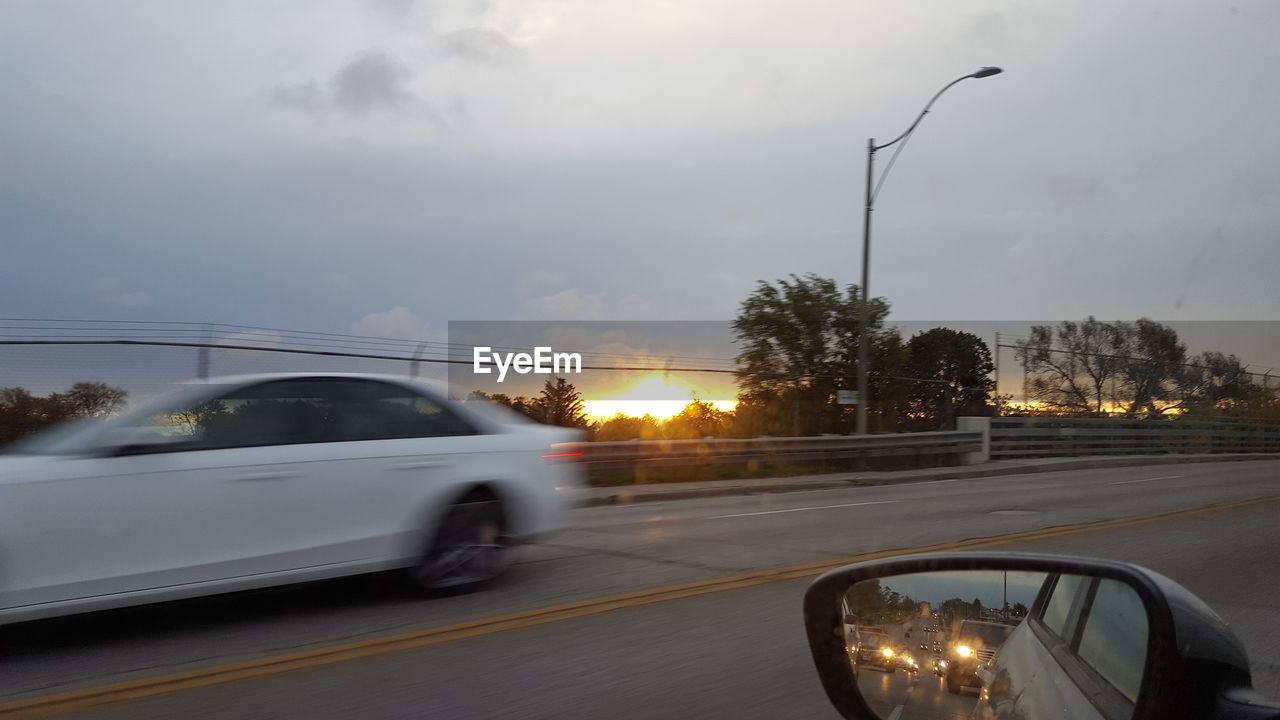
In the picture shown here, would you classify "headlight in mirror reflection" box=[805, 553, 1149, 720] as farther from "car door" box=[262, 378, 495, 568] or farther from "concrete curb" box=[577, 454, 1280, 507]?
"concrete curb" box=[577, 454, 1280, 507]

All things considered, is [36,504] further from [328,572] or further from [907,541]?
[907,541]

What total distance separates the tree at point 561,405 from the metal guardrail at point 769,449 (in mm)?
2503

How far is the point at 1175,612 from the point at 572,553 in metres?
7.76

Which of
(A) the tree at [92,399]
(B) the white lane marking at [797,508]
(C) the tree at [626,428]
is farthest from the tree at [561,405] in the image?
(A) the tree at [92,399]

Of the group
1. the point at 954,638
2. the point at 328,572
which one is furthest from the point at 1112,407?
the point at 954,638

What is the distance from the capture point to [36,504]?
538cm

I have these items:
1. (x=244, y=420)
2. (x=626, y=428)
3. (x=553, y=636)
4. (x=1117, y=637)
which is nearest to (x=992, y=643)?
(x=1117, y=637)

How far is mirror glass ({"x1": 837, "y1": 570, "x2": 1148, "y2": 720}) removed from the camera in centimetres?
191

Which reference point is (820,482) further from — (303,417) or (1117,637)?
(1117,637)

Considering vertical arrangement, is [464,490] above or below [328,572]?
above

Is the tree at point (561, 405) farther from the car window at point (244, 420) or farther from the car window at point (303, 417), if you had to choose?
the car window at point (244, 420)

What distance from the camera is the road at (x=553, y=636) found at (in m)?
4.54

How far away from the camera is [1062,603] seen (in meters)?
2.25

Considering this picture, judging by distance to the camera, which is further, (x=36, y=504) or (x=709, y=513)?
(x=709, y=513)
